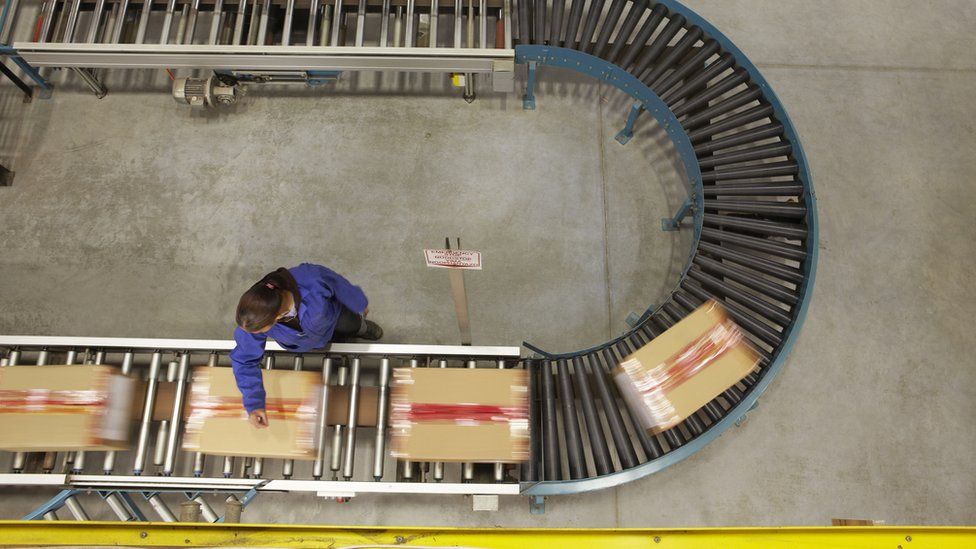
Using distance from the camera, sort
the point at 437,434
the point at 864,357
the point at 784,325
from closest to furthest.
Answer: the point at 437,434 → the point at 784,325 → the point at 864,357

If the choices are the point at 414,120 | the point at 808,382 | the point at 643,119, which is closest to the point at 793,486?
the point at 808,382

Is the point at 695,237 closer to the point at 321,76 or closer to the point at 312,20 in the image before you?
the point at 321,76

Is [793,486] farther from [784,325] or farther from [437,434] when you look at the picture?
[437,434]

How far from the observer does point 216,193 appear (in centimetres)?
462

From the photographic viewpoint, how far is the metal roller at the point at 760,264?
141 inches

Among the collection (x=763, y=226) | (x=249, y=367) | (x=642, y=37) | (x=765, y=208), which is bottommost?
(x=249, y=367)

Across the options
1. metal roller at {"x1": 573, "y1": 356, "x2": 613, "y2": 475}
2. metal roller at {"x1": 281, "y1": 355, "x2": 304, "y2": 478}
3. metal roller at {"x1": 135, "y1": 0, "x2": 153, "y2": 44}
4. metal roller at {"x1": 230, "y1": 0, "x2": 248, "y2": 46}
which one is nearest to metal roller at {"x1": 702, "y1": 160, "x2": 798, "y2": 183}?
metal roller at {"x1": 573, "y1": 356, "x2": 613, "y2": 475}

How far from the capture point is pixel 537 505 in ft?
12.6

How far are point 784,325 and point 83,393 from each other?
399 centimetres

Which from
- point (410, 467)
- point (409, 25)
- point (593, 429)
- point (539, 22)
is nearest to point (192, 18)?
point (409, 25)

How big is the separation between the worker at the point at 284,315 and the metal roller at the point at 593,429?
1322 millimetres

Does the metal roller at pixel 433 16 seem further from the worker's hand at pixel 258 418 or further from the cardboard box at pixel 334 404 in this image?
the worker's hand at pixel 258 418

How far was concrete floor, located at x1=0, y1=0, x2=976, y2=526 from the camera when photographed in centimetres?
401

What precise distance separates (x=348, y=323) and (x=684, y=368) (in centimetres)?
193
